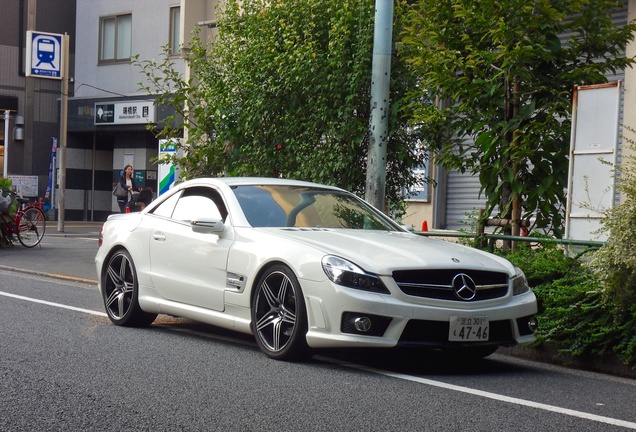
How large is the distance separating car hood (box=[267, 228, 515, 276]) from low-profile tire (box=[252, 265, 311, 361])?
0.34 meters

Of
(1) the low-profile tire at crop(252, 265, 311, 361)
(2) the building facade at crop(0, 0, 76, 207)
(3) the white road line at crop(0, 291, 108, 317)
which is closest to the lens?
(1) the low-profile tire at crop(252, 265, 311, 361)

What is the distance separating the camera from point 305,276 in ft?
24.7

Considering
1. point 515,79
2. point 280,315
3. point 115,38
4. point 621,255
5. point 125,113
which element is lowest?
point 280,315

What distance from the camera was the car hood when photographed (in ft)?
24.4

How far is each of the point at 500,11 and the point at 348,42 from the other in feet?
9.65

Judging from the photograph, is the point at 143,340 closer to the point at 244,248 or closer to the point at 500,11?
the point at 244,248

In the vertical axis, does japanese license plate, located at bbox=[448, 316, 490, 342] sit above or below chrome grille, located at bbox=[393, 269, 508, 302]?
below

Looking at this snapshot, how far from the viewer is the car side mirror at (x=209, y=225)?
8516mm

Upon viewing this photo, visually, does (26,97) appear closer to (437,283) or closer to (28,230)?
(28,230)

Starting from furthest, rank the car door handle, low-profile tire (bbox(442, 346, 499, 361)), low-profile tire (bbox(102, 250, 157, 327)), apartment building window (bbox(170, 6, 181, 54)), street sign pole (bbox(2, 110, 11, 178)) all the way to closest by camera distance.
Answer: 1. street sign pole (bbox(2, 110, 11, 178))
2. apartment building window (bbox(170, 6, 181, 54))
3. low-profile tire (bbox(102, 250, 157, 327))
4. the car door handle
5. low-profile tire (bbox(442, 346, 499, 361))

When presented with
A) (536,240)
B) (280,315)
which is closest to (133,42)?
(536,240)

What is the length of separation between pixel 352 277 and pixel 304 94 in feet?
22.1

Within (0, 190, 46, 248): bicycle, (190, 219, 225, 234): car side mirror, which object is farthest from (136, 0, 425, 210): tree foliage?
(0, 190, 46, 248): bicycle

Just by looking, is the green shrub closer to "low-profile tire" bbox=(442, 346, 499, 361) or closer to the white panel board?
"low-profile tire" bbox=(442, 346, 499, 361)
